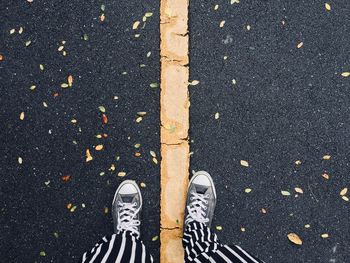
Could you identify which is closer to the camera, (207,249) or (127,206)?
(207,249)

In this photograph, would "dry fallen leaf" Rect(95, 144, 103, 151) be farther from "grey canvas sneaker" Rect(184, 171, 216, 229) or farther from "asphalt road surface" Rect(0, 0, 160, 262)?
"grey canvas sneaker" Rect(184, 171, 216, 229)

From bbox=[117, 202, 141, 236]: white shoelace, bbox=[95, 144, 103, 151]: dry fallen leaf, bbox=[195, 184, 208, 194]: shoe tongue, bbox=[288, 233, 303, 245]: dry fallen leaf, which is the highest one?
bbox=[95, 144, 103, 151]: dry fallen leaf

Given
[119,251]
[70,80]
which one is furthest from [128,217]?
[70,80]

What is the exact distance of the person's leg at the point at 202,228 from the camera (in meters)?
3.04

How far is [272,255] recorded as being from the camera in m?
3.47

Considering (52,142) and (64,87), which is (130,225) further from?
(64,87)

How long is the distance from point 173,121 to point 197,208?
0.61 metres

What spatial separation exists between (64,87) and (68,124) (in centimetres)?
26

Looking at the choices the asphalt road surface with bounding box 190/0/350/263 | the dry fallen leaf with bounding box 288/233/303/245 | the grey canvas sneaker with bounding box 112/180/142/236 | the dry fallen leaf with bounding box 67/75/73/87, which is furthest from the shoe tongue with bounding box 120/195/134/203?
the dry fallen leaf with bounding box 288/233/303/245

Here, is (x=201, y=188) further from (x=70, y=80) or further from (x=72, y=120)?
(x=70, y=80)

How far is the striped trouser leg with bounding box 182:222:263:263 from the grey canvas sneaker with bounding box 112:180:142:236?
1.18ft

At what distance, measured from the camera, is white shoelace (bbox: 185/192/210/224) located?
11.4 ft

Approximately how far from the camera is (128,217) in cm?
348

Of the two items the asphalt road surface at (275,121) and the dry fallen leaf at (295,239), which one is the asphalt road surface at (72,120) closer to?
the asphalt road surface at (275,121)
